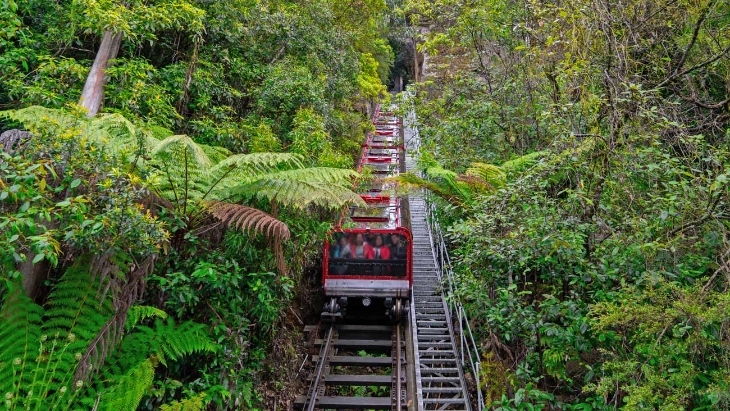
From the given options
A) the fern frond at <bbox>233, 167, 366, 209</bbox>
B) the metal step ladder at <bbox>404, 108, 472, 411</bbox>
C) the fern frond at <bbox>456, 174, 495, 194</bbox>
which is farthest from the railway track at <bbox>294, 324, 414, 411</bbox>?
the fern frond at <bbox>233, 167, 366, 209</bbox>

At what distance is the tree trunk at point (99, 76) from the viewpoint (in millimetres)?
6543

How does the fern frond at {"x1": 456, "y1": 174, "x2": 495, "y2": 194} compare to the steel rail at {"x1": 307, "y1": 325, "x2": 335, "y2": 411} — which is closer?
the steel rail at {"x1": 307, "y1": 325, "x2": 335, "y2": 411}

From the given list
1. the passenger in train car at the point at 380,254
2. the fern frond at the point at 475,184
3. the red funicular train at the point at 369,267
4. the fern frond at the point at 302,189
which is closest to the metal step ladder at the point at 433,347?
the red funicular train at the point at 369,267

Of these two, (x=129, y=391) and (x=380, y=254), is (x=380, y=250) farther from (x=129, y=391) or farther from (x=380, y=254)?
(x=129, y=391)

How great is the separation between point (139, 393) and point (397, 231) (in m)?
6.12

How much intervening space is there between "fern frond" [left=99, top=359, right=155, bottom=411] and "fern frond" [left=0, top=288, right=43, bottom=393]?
22.4 inches

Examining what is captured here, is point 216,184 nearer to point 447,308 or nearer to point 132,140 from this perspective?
point 132,140

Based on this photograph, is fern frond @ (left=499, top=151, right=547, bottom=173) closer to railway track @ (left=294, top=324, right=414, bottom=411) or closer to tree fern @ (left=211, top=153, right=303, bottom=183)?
railway track @ (left=294, top=324, right=414, bottom=411)

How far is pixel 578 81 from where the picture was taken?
6172 millimetres

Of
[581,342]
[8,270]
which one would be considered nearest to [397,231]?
[581,342]

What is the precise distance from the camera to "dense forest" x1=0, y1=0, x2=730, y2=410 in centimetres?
374

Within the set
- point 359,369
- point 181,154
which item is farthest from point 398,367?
point 181,154

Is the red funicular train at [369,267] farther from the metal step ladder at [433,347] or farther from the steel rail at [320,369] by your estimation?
the metal step ladder at [433,347]

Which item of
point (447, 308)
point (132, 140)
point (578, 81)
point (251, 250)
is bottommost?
point (447, 308)
